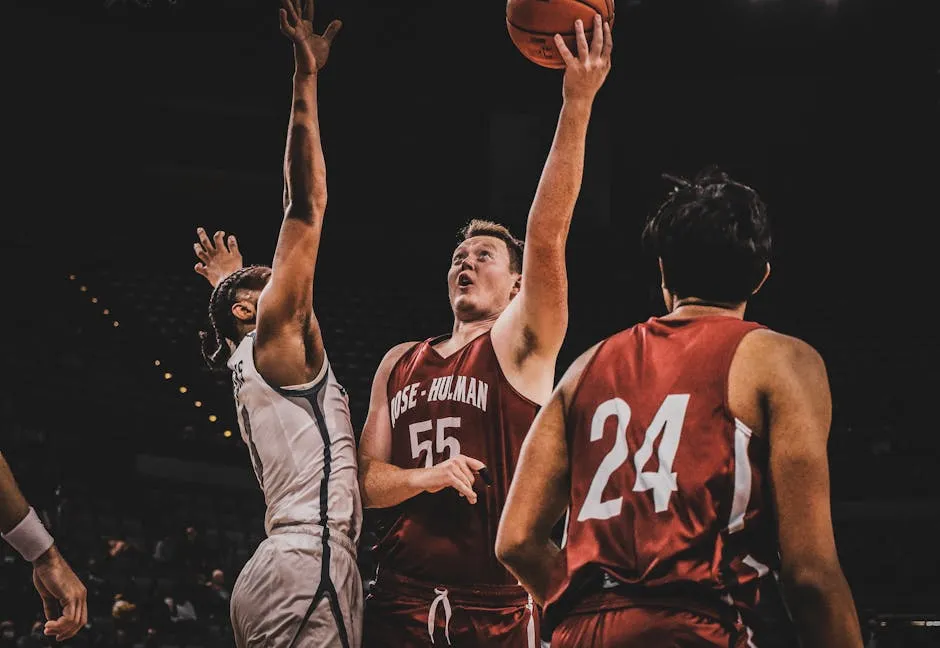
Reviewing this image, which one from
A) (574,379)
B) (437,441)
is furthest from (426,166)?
(574,379)

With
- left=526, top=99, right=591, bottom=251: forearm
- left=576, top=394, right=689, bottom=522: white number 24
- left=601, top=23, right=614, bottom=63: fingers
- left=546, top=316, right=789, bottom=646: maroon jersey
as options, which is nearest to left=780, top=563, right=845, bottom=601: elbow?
left=546, top=316, right=789, bottom=646: maroon jersey

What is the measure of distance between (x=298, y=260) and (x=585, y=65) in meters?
1.02

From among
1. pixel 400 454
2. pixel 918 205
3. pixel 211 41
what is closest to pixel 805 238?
pixel 918 205

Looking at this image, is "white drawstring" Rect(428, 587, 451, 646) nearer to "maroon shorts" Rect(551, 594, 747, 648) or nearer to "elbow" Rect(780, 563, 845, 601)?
"maroon shorts" Rect(551, 594, 747, 648)

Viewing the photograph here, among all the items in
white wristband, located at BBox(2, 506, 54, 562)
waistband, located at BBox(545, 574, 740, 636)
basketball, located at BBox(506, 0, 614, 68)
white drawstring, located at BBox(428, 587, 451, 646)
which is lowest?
white drawstring, located at BBox(428, 587, 451, 646)

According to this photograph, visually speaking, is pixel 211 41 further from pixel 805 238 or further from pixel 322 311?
pixel 805 238

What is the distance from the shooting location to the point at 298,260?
3064mm

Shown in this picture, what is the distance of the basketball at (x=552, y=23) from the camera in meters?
3.25

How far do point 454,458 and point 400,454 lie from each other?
1.37 feet

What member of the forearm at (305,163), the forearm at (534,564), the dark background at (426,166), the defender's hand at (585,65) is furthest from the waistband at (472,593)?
the dark background at (426,166)

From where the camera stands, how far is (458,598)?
10.0 feet

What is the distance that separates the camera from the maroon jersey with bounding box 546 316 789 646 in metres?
1.91

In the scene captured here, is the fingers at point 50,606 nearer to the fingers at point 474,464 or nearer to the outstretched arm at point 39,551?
the outstretched arm at point 39,551

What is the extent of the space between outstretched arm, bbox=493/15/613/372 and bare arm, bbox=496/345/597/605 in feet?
2.00
